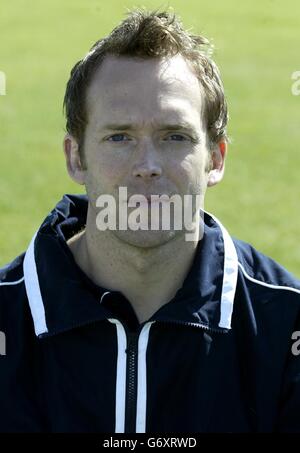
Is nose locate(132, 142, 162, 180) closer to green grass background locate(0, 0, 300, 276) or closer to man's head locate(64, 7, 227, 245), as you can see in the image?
man's head locate(64, 7, 227, 245)

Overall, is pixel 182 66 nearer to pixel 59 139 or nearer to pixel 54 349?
pixel 54 349

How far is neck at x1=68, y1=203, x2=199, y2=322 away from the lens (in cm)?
344

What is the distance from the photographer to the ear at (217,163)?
11.9 ft

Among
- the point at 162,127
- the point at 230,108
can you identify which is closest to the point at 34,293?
the point at 162,127

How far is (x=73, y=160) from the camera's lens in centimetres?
364

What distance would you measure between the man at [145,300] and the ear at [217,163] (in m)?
0.12

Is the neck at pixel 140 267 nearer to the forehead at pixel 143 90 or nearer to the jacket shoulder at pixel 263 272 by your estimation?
the jacket shoulder at pixel 263 272

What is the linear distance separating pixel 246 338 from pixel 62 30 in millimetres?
10127

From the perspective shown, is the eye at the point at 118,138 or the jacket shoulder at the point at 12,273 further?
the jacket shoulder at the point at 12,273

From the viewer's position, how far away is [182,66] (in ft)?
11.5

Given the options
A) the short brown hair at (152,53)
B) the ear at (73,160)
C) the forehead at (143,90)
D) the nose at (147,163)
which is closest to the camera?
the nose at (147,163)

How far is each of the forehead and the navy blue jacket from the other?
508 mm

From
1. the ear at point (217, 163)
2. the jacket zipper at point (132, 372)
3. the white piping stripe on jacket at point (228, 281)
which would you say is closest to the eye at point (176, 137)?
the ear at point (217, 163)

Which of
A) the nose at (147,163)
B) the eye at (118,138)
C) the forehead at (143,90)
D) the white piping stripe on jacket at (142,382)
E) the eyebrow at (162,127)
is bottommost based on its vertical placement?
the white piping stripe on jacket at (142,382)
